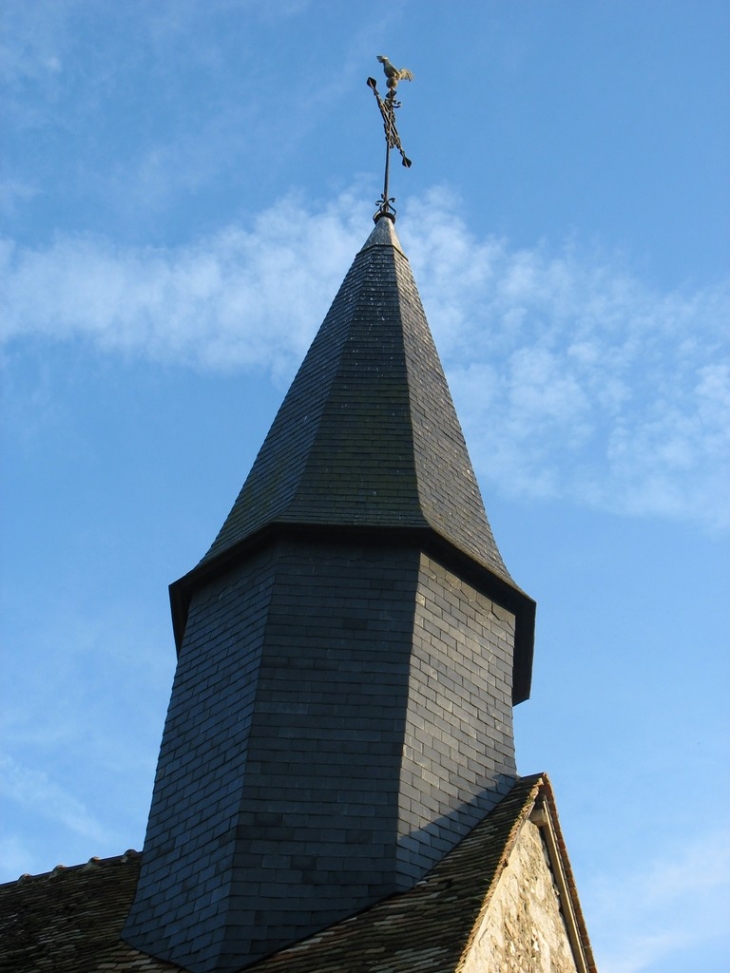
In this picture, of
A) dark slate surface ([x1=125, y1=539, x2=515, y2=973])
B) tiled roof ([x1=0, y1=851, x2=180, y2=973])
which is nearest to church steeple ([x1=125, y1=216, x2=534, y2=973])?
dark slate surface ([x1=125, y1=539, x2=515, y2=973])

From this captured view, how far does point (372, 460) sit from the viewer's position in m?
14.5

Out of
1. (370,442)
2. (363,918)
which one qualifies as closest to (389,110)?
(370,442)

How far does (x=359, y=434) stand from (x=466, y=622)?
91.8 inches

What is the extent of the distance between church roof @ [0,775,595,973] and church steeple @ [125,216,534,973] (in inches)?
8.9

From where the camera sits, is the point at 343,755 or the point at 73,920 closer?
the point at 343,755

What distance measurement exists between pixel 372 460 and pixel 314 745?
3387mm

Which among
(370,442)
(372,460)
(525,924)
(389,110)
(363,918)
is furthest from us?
(389,110)

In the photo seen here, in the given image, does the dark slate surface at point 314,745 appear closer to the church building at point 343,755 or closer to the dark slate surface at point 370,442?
the church building at point 343,755

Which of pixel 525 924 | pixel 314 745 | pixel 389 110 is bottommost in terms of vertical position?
pixel 525 924

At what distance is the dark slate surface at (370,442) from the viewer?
14.0 meters

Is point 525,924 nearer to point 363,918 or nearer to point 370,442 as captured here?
point 363,918

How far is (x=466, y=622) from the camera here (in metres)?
13.5

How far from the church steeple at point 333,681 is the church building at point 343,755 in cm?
2

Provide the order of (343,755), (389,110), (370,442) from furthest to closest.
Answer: (389,110) < (370,442) < (343,755)
